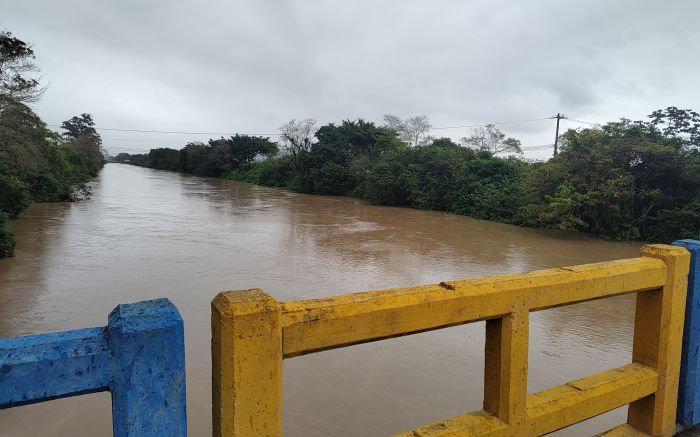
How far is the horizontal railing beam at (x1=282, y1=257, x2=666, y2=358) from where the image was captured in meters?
1.49

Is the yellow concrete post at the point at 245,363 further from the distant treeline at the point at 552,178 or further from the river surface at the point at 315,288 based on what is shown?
the distant treeline at the point at 552,178

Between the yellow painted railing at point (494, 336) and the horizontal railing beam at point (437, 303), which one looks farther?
the horizontal railing beam at point (437, 303)

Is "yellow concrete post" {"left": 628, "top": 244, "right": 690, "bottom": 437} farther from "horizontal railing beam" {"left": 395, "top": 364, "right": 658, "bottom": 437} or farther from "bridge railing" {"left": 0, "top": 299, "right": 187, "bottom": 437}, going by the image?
"bridge railing" {"left": 0, "top": 299, "right": 187, "bottom": 437}

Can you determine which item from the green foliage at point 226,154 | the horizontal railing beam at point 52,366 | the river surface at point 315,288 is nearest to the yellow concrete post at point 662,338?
the river surface at point 315,288

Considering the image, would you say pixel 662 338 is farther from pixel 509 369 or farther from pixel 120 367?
pixel 120 367

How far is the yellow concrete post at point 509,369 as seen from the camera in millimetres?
1865

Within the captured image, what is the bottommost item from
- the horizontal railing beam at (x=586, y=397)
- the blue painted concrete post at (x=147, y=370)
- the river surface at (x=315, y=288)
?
the river surface at (x=315, y=288)

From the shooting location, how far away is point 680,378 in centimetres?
253

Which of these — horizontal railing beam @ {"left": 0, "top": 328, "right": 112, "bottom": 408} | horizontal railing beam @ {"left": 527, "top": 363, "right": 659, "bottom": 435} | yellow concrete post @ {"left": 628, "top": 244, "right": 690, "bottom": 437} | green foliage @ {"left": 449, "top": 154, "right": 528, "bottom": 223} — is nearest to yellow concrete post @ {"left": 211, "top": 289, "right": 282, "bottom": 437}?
horizontal railing beam @ {"left": 0, "top": 328, "right": 112, "bottom": 408}

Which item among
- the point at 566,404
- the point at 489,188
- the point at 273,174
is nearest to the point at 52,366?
the point at 566,404

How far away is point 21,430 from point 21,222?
13.4m

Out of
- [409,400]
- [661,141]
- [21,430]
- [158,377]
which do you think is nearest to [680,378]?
[409,400]

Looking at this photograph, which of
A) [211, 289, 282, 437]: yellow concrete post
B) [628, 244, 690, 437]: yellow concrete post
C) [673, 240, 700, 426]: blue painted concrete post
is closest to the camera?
[211, 289, 282, 437]: yellow concrete post

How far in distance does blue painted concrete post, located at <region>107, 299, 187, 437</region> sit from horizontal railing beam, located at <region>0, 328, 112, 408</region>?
36 mm
